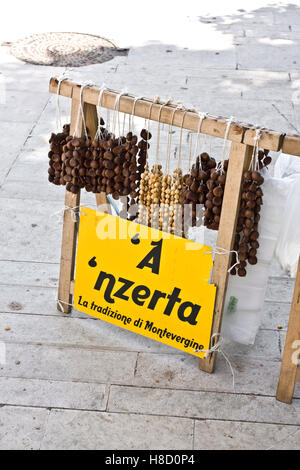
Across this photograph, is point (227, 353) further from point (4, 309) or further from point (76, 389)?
point (4, 309)

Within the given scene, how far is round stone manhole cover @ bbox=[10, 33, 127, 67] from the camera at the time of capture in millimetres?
6492

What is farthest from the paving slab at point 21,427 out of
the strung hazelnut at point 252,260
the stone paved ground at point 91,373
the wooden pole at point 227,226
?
the strung hazelnut at point 252,260

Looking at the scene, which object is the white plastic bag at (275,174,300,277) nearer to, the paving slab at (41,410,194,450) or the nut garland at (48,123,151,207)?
the nut garland at (48,123,151,207)

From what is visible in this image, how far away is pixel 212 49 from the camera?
6.88m

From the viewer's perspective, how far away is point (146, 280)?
3094mm

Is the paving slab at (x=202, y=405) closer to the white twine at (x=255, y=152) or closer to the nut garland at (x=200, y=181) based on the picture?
the nut garland at (x=200, y=181)

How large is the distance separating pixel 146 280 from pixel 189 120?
0.81m

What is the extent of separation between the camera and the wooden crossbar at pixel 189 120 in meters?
2.54

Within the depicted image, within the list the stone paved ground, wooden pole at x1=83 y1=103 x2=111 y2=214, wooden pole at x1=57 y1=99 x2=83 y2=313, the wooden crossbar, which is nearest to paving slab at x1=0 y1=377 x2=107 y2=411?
the stone paved ground

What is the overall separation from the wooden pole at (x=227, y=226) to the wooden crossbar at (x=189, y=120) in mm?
67

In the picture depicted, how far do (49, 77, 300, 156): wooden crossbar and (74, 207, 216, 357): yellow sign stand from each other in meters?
0.53

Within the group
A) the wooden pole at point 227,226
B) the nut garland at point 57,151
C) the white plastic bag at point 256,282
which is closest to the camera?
the wooden pole at point 227,226

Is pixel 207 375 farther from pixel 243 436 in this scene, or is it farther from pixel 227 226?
pixel 227 226
